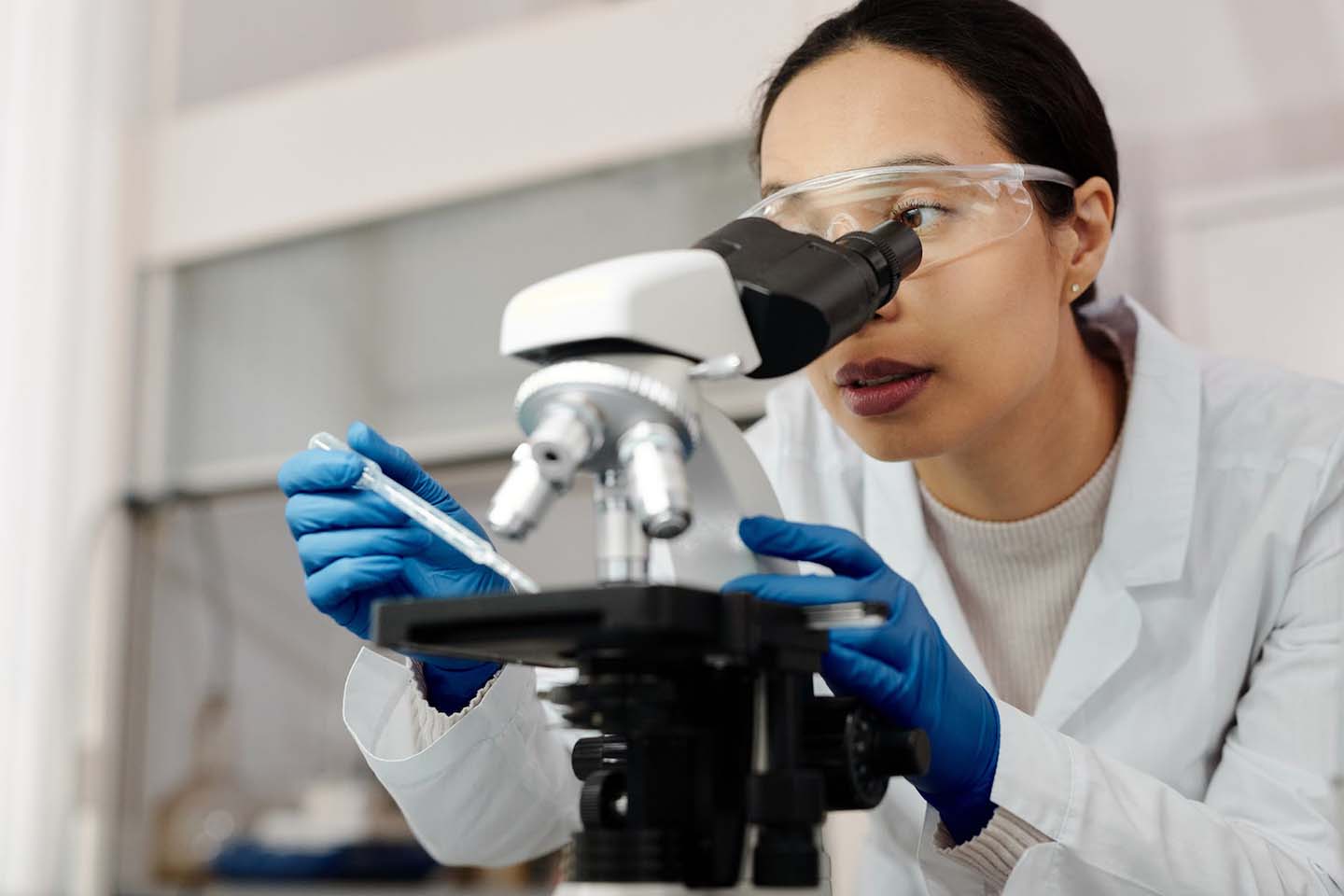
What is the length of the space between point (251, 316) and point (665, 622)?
235cm

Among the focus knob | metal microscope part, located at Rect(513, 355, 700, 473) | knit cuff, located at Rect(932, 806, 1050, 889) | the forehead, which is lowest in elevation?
knit cuff, located at Rect(932, 806, 1050, 889)

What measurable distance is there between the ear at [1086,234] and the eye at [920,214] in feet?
0.67

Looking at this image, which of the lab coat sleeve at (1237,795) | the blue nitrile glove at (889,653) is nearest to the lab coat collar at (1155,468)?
the lab coat sleeve at (1237,795)

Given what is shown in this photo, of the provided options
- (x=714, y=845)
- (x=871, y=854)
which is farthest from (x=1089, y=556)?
(x=714, y=845)

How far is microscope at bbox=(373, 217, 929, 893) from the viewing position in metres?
0.67

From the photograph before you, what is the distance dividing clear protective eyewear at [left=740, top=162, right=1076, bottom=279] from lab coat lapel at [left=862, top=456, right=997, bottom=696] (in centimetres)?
37

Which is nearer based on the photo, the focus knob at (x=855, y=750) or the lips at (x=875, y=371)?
the focus knob at (x=855, y=750)

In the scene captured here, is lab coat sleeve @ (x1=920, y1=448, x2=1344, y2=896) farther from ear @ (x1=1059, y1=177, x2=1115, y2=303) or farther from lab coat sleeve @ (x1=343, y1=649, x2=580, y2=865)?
lab coat sleeve @ (x1=343, y1=649, x2=580, y2=865)

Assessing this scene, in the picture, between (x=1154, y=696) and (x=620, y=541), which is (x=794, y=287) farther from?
(x=1154, y=696)

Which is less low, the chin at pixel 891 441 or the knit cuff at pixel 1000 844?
the chin at pixel 891 441

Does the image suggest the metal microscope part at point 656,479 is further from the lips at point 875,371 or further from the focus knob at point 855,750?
the lips at point 875,371

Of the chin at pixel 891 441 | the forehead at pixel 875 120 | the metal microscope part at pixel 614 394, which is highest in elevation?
the forehead at pixel 875 120

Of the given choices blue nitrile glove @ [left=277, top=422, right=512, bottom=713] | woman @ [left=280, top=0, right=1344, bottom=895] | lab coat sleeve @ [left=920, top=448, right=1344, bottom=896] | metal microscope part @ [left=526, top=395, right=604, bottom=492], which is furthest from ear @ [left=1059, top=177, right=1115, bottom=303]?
metal microscope part @ [left=526, top=395, right=604, bottom=492]

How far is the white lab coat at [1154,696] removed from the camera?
1055 millimetres
